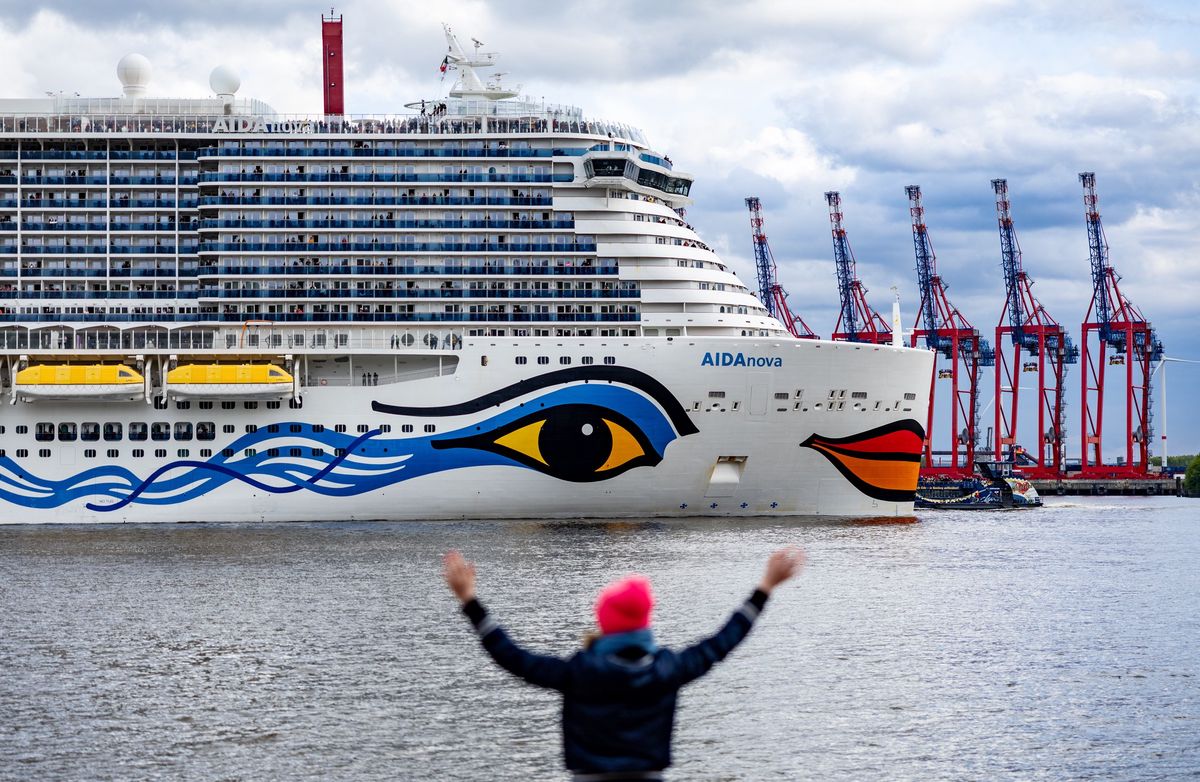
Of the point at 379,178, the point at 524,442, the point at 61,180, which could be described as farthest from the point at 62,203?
the point at 524,442

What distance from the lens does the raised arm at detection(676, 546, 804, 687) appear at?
29.2ft

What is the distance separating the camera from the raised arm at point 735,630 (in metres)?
8.89

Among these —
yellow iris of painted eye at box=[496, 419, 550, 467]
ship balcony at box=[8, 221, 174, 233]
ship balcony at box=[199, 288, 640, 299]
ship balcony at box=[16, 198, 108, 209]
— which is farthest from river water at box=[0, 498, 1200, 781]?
ship balcony at box=[16, 198, 108, 209]

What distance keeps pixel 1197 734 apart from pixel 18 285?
4984 centimetres

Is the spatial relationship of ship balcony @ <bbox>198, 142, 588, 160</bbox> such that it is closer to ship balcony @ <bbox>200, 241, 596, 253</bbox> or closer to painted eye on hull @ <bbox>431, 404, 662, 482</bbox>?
ship balcony @ <bbox>200, 241, 596, 253</bbox>

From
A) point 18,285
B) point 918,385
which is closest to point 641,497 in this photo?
point 918,385

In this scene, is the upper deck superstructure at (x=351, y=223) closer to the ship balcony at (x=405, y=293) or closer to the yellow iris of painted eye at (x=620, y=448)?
the ship balcony at (x=405, y=293)

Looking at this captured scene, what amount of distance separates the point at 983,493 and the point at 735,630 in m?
87.3

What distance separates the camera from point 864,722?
2127cm

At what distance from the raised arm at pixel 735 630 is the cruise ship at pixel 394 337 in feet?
143

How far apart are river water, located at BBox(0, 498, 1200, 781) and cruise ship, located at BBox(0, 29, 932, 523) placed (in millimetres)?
5975

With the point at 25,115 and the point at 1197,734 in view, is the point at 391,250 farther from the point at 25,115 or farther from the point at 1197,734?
the point at 1197,734

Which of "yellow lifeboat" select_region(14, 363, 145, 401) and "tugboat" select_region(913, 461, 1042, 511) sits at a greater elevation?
"yellow lifeboat" select_region(14, 363, 145, 401)

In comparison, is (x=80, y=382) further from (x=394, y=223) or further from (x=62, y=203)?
(x=394, y=223)
